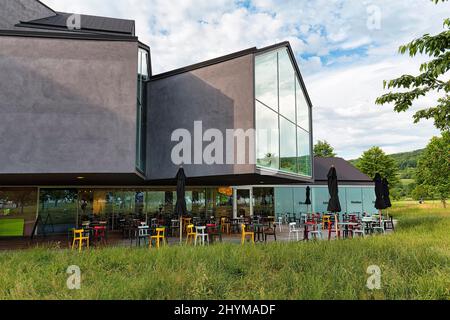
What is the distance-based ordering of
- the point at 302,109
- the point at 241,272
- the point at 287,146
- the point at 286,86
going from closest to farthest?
1. the point at 241,272
2. the point at 287,146
3. the point at 286,86
4. the point at 302,109

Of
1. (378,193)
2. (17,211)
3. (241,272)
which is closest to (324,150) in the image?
(378,193)

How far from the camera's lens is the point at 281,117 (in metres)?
13.7

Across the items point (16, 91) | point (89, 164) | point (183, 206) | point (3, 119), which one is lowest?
point (183, 206)

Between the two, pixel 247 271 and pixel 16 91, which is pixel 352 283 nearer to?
pixel 247 271

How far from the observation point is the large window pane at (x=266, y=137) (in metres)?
11.2

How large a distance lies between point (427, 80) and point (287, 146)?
235 inches

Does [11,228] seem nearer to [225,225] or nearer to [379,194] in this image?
[225,225]

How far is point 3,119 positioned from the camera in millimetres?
9156

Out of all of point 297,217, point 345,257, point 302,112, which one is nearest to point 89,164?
point 345,257

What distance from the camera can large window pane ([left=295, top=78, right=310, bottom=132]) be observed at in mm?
16191

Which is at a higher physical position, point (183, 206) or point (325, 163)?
point (325, 163)

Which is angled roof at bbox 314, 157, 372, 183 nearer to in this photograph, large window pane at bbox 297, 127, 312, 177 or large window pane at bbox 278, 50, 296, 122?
large window pane at bbox 297, 127, 312, 177

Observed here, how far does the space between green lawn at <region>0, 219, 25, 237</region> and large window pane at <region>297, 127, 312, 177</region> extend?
14.9 m
